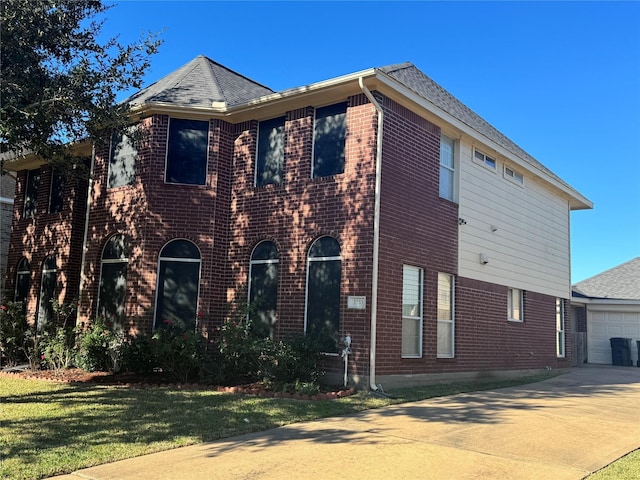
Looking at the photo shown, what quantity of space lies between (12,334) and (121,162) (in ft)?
16.6

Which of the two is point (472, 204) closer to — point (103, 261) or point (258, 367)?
point (258, 367)

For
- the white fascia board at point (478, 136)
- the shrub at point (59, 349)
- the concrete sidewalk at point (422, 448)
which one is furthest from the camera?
the shrub at point (59, 349)

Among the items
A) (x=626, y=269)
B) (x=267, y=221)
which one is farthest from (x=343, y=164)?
(x=626, y=269)

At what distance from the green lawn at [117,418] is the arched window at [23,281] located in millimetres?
6799

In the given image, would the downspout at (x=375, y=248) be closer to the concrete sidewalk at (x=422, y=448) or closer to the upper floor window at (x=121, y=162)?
the concrete sidewalk at (x=422, y=448)

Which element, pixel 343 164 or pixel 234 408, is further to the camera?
pixel 343 164

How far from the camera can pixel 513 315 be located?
53.5 feet

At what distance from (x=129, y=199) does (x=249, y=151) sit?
3.05 metres

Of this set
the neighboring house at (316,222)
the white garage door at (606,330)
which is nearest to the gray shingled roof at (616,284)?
the white garage door at (606,330)

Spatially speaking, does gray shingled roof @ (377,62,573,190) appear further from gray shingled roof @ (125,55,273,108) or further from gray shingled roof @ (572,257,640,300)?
gray shingled roof @ (572,257,640,300)

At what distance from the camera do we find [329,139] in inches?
480

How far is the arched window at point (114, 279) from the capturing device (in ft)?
44.0

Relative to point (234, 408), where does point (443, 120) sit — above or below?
above

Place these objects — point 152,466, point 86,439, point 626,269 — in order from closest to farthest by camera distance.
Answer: point 152,466
point 86,439
point 626,269
